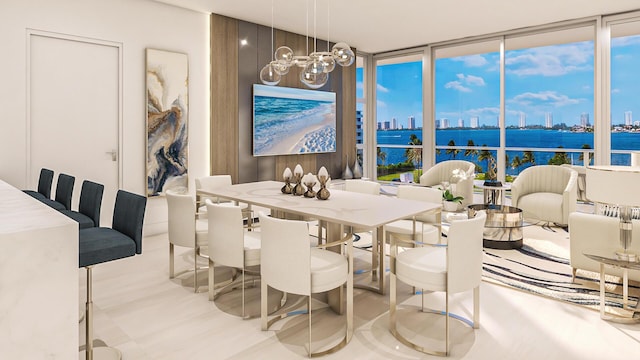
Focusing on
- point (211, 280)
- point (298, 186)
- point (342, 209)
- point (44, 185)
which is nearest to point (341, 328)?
point (342, 209)

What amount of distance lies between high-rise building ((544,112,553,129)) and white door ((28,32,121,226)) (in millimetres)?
6425

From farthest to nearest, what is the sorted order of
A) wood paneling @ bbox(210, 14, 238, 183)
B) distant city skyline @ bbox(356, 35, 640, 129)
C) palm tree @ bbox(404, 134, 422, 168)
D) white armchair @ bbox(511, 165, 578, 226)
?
palm tree @ bbox(404, 134, 422, 168)
distant city skyline @ bbox(356, 35, 640, 129)
wood paneling @ bbox(210, 14, 238, 183)
white armchair @ bbox(511, 165, 578, 226)

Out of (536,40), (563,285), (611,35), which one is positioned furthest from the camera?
(536,40)

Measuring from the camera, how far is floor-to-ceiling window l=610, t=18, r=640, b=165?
5.64 meters

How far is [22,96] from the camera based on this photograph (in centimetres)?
401

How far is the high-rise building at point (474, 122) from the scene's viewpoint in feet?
24.3

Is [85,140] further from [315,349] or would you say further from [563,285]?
[563,285]

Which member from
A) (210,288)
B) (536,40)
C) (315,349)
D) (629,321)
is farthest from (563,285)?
(536,40)

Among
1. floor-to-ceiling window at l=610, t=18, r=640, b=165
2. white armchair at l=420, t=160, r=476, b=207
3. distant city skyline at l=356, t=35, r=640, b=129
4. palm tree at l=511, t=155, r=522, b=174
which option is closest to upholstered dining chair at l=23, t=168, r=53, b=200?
white armchair at l=420, t=160, r=476, b=207

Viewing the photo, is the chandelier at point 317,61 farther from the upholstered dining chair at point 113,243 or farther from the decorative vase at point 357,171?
the decorative vase at point 357,171

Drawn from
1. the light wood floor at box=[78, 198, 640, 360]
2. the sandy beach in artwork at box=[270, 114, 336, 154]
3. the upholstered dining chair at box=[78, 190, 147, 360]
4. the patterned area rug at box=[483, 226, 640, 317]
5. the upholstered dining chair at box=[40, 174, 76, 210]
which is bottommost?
the light wood floor at box=[78, 198, 640, 360]

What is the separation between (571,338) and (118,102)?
472 cm

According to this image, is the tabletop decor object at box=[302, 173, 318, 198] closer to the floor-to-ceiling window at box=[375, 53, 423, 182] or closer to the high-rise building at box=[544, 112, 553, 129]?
the floor-to-ceiling window at box=[375, 53, 423, 182]

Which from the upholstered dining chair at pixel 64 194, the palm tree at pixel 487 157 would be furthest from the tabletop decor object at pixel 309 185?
the palm tree at pixel 487 157
